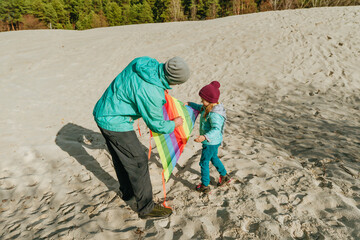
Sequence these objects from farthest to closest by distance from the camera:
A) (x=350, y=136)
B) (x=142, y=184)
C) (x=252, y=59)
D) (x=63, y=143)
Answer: (x=252, y=59)
(x=63, y=143)
(x=350, y=136)
(x=142, y=184)

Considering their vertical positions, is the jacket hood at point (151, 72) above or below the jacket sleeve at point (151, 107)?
above

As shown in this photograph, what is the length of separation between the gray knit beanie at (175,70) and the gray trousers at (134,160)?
2.89 feet

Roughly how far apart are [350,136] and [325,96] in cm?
277

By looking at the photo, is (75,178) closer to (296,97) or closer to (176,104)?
(176,104)

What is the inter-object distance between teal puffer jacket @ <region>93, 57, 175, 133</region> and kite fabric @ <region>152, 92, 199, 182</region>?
752 millimetres

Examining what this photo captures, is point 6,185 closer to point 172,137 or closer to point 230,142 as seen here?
point 172,137

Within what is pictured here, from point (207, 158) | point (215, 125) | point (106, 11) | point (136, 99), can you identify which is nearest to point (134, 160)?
point (136, 99)

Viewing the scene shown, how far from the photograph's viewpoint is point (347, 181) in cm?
338

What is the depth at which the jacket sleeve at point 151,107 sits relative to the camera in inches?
93.9

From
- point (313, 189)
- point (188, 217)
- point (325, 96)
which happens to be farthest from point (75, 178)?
point (325, 96)

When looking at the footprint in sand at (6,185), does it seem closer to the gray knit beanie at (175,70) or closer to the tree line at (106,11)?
the gray knit beanie at (175,70)

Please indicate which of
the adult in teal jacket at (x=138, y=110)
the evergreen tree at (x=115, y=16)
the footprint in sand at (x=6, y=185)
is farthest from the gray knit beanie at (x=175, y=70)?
the evergreen tree at (x=115, y=16)

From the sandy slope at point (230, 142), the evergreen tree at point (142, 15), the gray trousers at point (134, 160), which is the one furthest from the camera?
the evergreen tree at point (142, 15)

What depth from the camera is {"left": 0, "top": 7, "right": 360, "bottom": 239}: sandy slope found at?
2.91 meters
